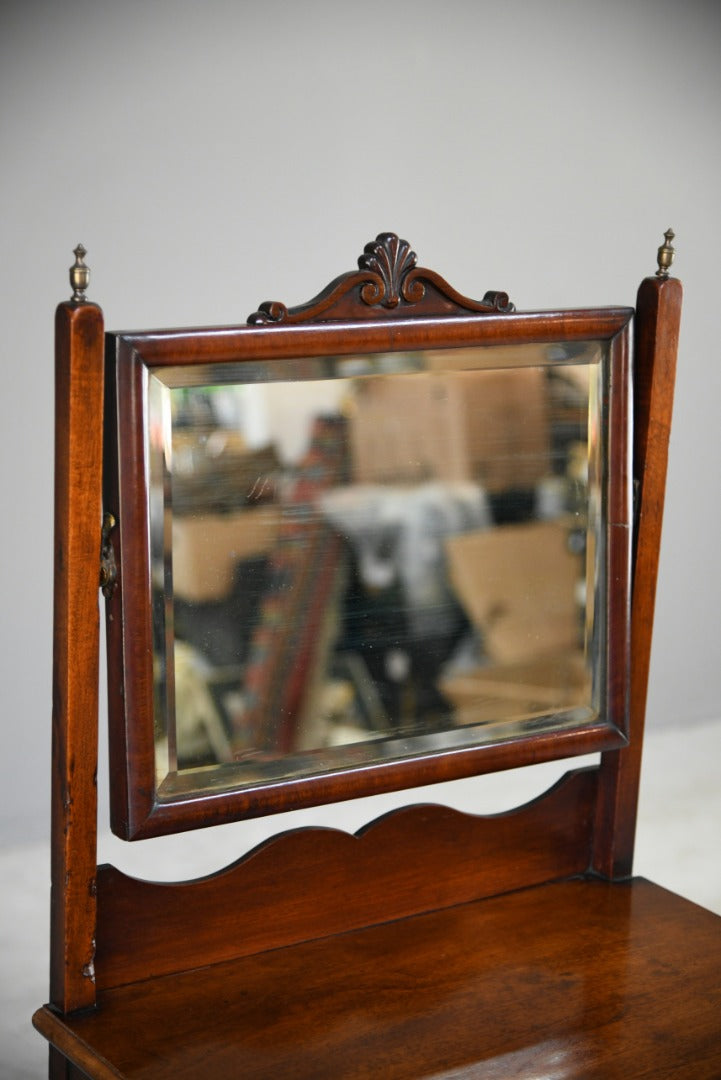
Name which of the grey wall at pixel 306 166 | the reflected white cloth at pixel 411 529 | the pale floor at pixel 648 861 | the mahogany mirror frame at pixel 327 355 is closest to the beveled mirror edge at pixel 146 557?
the mahogany mirror frame at pixel 327 355

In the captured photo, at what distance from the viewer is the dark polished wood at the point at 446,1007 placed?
1235mm

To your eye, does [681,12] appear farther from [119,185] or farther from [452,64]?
[119,185]

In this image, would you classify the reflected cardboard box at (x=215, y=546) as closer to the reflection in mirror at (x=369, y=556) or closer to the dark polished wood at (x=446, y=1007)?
the reflection in mirror at (x=369, y=556)

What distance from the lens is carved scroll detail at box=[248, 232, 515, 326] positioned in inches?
52.1

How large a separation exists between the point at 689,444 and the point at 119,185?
157 centimetres

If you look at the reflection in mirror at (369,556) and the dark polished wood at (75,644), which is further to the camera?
the reflection in mirror at (369,556)

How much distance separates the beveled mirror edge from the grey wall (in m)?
1.28

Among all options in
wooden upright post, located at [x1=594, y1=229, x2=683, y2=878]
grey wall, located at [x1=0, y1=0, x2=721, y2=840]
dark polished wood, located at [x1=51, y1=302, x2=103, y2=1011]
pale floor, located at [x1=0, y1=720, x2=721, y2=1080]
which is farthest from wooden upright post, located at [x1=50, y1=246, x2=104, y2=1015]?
grey wall, located at [x1=0, y1=0, x2=721, y2=840]

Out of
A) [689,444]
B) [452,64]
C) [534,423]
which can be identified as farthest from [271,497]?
[689,444]

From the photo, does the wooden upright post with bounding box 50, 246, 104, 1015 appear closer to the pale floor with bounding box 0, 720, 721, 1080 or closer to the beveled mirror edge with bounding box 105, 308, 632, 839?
the beveled mirror edge with bounding box 105, 308, 632, 839

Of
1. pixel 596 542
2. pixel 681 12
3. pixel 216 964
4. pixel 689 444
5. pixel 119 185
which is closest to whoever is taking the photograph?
pixel 216 964

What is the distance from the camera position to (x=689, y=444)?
3.38 m

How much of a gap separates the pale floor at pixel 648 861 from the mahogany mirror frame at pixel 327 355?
86 cm

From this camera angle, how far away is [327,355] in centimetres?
132
